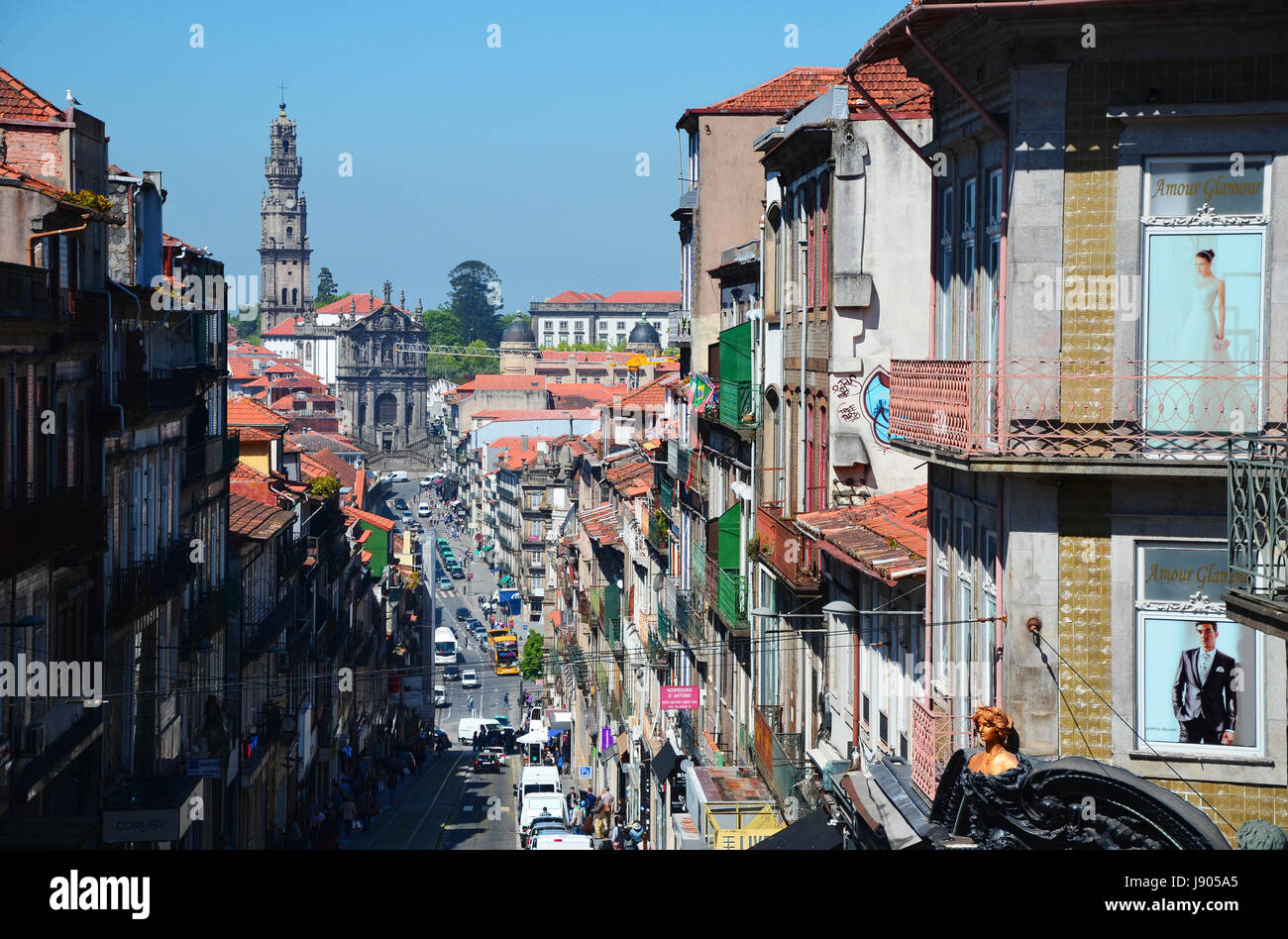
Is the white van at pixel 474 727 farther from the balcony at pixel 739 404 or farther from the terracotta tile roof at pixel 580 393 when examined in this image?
the terracotta tile roof at pixel 580 393

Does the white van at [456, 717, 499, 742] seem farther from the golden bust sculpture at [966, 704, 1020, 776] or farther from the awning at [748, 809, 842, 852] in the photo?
the golden bust sculpture at [966, 704, 1020, 776]

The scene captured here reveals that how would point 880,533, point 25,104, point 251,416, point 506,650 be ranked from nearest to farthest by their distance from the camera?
point 880,533 < point 25,104 < point 251,416 < point 506,650

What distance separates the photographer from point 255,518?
45.2m

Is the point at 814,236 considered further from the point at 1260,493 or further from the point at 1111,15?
the point at 1260,493

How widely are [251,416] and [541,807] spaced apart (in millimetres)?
14480

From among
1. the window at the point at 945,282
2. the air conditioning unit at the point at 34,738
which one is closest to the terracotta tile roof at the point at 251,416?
the air conditioning unit at the point at 34,738

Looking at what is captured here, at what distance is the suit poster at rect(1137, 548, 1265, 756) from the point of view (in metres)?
A: 12.3

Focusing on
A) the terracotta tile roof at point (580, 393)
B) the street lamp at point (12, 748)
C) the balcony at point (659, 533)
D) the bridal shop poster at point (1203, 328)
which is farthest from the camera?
the terracotta tile roof at point (580, 393)

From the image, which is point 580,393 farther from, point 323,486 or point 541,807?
point 541,807

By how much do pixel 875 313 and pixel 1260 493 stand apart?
477 inches

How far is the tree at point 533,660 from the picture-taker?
274ft

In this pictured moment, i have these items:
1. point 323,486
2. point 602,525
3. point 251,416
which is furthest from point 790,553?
point 602,525

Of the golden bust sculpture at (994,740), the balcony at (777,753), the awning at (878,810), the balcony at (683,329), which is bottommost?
the balcony at (777,753)

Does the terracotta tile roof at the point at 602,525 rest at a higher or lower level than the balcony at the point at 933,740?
lower
